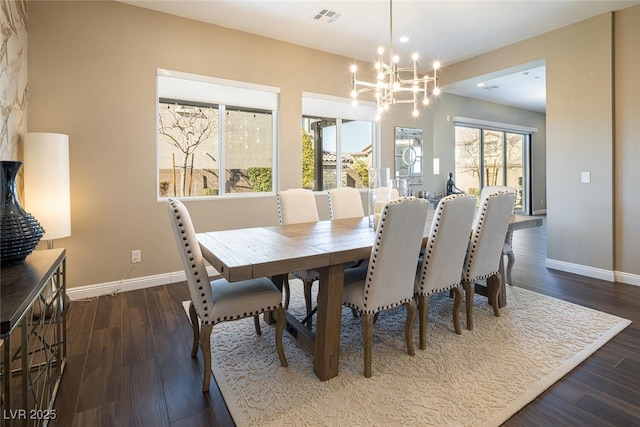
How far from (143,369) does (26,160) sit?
209cm

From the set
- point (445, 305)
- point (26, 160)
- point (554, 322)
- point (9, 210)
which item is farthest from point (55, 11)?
point (554, 322)

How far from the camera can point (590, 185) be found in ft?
12.7

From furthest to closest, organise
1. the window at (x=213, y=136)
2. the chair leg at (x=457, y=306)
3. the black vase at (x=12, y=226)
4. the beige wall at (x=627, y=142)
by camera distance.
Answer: the window at (x=213, y=136), the beige wall at (x=627, y=142), the chair leg at (x=457, y=306), the black vase at (x=12, y=226)

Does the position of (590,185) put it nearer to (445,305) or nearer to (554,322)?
(554,322)

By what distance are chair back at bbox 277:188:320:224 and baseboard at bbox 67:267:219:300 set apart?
1.58 metres

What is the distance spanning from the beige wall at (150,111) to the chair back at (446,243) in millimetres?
2580

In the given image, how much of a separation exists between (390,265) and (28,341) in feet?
5.77

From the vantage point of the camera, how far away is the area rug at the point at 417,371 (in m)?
1.67

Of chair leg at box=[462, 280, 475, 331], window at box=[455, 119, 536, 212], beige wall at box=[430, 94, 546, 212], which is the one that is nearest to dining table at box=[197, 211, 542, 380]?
chair leg at box=[462, 280, 475, 331]

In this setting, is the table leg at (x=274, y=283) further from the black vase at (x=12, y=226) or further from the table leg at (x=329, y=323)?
the black vase at (x=12, y=226)

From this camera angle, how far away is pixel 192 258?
69.6 inches

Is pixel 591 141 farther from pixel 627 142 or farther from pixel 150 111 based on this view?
pixel 150 111

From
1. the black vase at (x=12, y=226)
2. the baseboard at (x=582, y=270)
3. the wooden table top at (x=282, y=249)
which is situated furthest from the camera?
the baseboard at (x=582, y=270)

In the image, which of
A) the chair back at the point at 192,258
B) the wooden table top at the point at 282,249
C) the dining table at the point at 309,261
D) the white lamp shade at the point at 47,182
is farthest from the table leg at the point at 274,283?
the white lamp shade at the point at 47,182
